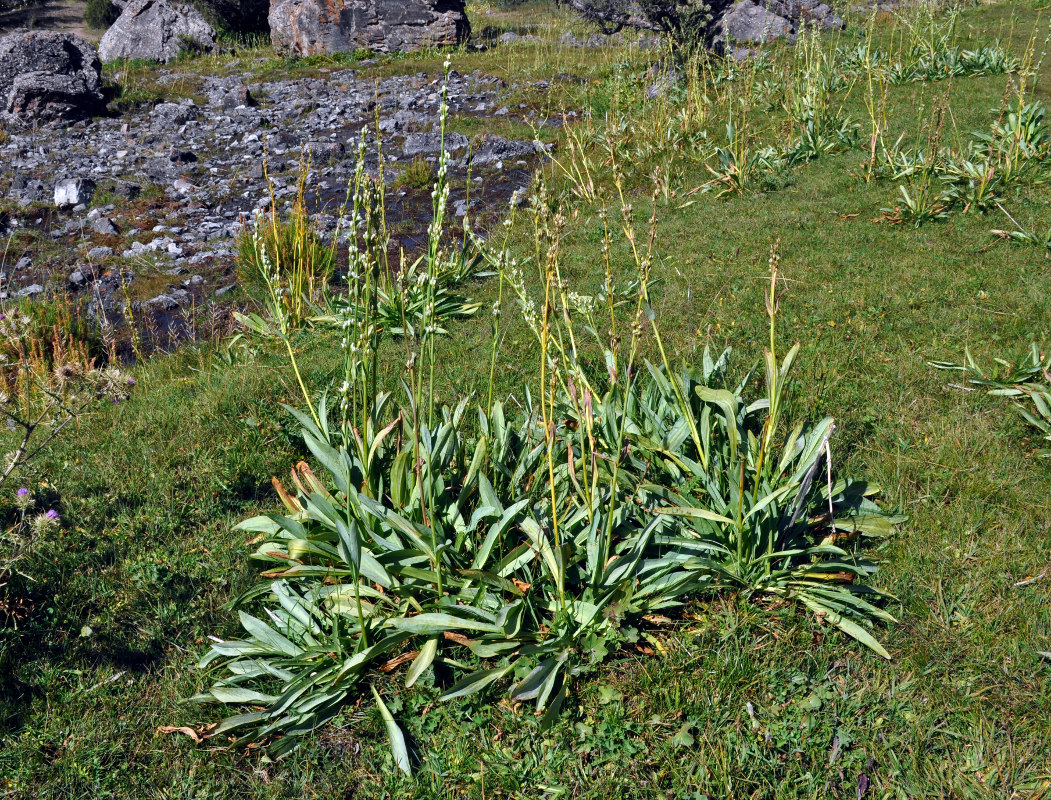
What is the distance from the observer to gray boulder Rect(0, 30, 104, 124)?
568 inches

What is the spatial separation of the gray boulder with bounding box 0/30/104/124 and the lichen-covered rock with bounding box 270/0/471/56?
5.38 metres

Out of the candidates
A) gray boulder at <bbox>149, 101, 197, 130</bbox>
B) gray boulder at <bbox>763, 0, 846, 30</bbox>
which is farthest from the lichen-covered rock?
gray boulder at <bbox>763, 0, 846, 30</bbox>

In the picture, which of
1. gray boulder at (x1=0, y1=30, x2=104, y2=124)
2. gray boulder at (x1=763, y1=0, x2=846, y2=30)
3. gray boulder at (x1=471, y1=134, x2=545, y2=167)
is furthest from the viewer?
gray boulder at (x1=763, y1=0, x2=846, y2=30)

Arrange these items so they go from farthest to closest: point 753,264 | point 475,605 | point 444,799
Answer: point 753,264
point 475,605
point 444,799

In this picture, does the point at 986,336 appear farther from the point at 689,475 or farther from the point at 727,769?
the point at 727,769

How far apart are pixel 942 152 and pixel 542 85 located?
9.33m

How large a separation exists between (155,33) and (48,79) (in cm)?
763

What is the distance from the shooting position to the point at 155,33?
21.2m

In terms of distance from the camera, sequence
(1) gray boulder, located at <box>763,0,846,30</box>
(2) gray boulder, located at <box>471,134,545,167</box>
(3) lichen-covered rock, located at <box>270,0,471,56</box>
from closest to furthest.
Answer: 1. (2) gray boulder, located at <box>471,134,545,167</box>
2. (1) gray boulder, located at <box>763,0,846,30</box>
3. (3) lichen-covered rock, located at <box>270,0,471,56</box>

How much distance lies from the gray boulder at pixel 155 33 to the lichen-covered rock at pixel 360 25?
9.28 feet

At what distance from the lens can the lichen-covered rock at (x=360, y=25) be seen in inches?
788

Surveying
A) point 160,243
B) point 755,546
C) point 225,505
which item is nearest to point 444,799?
point 755,546

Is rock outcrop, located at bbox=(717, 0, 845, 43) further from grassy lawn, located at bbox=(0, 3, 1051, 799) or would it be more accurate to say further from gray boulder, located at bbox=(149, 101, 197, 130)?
grassy lawn, located at bbox=(0, 3, 1051, 799)

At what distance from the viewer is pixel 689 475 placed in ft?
12.0
